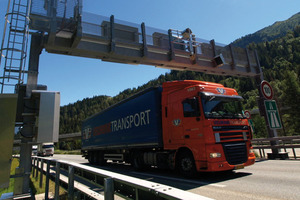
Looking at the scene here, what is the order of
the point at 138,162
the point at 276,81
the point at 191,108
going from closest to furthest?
1. the point at 191,108
2. the point at 138,162
3. the point at 276,81

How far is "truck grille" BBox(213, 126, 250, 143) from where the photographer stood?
21.5ft

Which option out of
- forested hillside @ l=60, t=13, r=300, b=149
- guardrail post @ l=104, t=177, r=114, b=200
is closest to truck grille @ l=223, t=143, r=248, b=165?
guardrail post @ l=104, t=177, r=114, b=200

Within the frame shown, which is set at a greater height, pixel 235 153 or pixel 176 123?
pixel 176 123

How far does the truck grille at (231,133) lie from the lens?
6551mm

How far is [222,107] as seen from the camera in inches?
288

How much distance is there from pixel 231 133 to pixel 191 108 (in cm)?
162

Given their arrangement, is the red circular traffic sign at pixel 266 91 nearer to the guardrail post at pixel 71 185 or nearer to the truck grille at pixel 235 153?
the truck grille at pixel 235 153

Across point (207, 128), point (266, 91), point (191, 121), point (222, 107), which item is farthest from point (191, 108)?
point (266, 91)

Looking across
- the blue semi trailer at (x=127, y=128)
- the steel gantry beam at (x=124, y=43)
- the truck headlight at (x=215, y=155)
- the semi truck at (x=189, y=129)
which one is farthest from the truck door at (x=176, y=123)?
the steel gantry beam at (x=124, y=43)

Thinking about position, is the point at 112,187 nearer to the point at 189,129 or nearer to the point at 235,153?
the point at 189,129

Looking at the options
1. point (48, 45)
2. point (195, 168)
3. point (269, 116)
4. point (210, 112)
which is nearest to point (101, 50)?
point (48, 45)

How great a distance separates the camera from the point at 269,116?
35.1 feet

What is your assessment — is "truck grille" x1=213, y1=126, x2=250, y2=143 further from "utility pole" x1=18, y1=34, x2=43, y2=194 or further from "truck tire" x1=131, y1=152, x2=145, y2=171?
"utility pole" x1=18, y1=34, x2=43, y2=194

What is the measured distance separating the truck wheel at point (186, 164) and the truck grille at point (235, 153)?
116 cm
